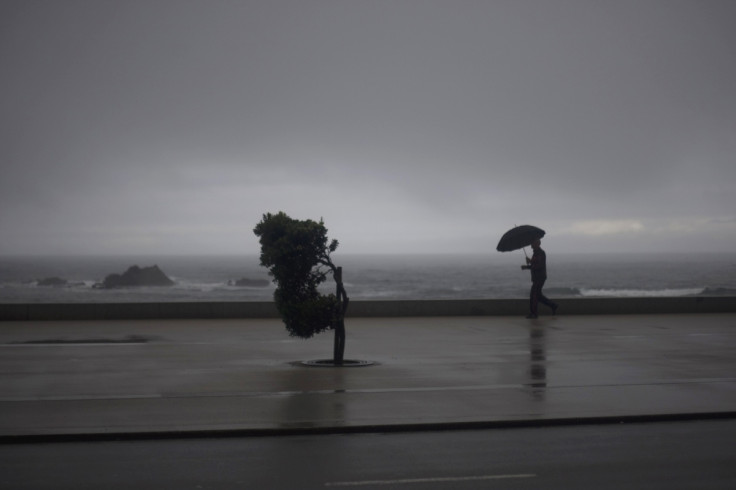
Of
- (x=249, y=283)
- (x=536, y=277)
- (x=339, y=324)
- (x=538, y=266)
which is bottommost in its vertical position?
(x=339, y=324)

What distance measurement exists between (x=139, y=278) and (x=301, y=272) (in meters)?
130

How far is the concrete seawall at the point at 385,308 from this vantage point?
22.7 meters

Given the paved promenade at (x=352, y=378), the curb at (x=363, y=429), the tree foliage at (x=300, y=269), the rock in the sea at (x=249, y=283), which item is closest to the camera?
the curb at (x=363, y=429)

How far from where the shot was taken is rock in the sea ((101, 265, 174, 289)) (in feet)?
449

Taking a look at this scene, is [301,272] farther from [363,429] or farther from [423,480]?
[423,480]

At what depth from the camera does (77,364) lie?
47.2ft

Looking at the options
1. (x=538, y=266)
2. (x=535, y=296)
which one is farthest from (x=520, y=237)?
(x=535, y=296)

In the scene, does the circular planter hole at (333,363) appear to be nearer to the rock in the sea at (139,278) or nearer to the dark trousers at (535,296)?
the dark trousers at (535,296)

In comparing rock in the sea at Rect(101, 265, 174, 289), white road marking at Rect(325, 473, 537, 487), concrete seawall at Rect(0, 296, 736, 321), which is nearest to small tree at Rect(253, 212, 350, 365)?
white road marking at Rect(325, 473, 537, 487)

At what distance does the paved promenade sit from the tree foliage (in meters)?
0.83

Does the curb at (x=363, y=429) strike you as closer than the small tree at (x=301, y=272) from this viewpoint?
Yes

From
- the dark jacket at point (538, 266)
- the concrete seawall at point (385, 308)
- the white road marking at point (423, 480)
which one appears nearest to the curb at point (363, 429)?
the white road marking at point (423, 480)

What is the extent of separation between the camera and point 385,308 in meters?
24.2

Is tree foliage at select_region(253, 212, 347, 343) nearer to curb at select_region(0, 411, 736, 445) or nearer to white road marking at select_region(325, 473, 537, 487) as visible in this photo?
curb at select_region(0, 411, 736, 445)
